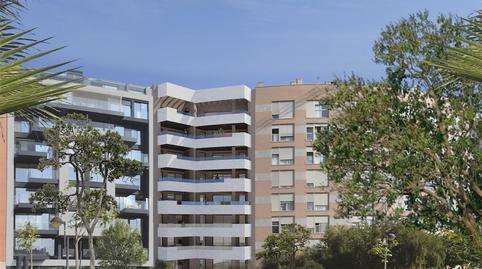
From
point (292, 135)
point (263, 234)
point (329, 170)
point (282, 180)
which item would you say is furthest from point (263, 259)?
point (329, 170)

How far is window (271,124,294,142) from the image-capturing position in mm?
77500

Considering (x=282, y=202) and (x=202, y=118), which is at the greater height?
(x=202, y=118)

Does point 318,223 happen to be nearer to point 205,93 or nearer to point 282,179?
point 282,179

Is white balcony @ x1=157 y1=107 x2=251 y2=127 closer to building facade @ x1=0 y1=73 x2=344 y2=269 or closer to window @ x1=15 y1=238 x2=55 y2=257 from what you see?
building facade @ x1=0 y1=73 x2=344 y2=269

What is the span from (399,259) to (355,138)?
5434 centimetres

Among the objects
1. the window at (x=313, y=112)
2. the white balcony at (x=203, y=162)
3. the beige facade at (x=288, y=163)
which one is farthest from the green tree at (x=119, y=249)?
the window at (x=313, y=112)

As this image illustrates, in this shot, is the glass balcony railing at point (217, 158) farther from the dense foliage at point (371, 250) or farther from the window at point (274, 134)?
the dense foliage at point (371, 250)

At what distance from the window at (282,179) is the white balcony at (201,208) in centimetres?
383

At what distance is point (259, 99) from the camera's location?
259ft

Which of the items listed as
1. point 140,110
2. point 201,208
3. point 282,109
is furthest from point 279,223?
point 140,110

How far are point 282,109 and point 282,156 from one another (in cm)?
505

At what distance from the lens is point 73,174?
68688mm

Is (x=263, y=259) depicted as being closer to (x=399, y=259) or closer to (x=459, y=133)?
(x=399, y=259)

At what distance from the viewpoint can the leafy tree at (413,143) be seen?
14406 mm
